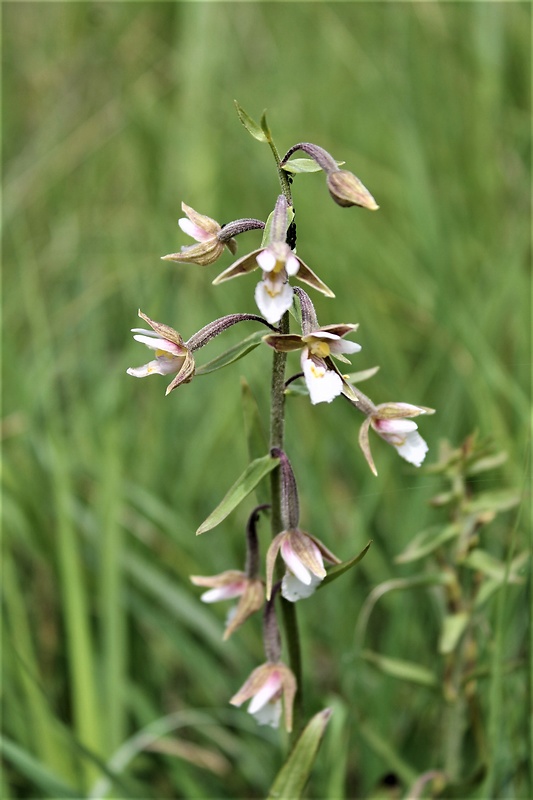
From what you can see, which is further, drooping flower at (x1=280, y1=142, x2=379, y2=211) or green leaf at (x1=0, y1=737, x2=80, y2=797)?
green leaf at (x1=0, y1=737, x2=80, y2=797)

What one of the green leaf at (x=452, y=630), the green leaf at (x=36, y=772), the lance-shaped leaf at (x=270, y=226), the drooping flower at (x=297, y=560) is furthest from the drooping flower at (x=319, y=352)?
the green leaf at (x=36, y=772)

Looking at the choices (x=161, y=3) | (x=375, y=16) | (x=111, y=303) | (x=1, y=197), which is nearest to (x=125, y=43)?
(x=161, y=3)

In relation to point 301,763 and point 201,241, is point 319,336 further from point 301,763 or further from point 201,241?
point 301,763

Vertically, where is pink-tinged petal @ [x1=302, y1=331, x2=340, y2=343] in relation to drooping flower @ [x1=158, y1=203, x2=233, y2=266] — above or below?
below

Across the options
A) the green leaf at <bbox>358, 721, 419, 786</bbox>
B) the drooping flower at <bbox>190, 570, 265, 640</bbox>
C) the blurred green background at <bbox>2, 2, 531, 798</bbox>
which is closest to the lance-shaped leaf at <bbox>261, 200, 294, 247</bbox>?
the drooping flower at <bbox>190, 570, 265, 640</bbox>

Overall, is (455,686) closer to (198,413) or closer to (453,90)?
(198,413)

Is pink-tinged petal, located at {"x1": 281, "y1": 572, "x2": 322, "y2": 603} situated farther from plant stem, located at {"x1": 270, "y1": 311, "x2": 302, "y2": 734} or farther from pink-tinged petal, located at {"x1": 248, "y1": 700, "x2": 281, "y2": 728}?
pink-tinged petal, located at {"x1": 248, "y1": 700, "x2": 281, "y2": 728}

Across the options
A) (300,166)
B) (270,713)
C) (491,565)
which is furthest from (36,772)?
(300,166)

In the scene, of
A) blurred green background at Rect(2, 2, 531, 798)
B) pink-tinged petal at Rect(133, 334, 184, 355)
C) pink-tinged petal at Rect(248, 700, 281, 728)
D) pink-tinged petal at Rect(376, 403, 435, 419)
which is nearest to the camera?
pink-tinged petal at Rect(133, 334, 184, 355)
